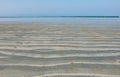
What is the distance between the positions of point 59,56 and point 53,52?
340mm

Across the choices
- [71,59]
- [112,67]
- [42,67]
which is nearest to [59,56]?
[71,59]

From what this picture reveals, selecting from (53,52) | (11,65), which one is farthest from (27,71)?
(53,52)

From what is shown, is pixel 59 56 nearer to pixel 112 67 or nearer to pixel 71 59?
pixel 71 59

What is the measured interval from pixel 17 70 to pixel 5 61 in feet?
1.75

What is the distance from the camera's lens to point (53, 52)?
13.2ft

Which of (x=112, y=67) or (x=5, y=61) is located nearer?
(x=112, y=67)

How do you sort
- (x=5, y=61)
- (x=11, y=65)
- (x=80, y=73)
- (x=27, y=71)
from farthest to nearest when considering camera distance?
1. (x=5, y=61)
2. (x=11, y=65)
3. (x=27, y=71)
4. (x=80, y=73)

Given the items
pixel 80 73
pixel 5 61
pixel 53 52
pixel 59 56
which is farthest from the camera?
pixel 53 52

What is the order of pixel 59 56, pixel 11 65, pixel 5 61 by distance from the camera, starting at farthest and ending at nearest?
1. pixel 59 56
2. pixel 5 61
3. pixel 11 65

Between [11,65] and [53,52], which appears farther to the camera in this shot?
[53,52]

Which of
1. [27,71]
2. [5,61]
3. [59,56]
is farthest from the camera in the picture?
[59,56]

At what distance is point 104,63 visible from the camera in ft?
10.5

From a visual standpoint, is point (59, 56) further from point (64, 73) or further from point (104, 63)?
point (64, 73)

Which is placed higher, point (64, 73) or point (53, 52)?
point (64, 73)
